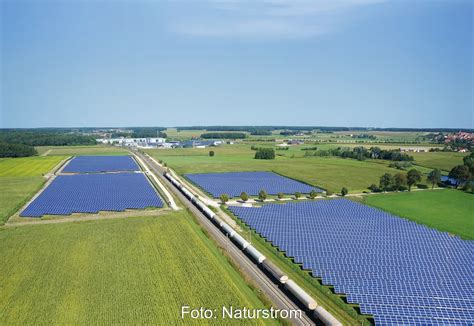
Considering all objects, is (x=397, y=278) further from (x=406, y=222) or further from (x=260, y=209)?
(x=260, y=209)

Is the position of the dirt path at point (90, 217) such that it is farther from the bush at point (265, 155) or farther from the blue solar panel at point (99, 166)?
the bush at point (265, 155)

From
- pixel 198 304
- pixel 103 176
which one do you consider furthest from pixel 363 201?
pixel 103 176

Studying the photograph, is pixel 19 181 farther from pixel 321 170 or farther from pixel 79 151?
pixel 79 151

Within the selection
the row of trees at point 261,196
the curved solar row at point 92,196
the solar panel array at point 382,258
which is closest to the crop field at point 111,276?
the solar panel array at point 382,258

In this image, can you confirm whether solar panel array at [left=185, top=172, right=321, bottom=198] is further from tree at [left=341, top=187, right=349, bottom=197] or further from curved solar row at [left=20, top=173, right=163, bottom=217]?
curved solar row at [left=20, top=173, right=163, bottom=217]

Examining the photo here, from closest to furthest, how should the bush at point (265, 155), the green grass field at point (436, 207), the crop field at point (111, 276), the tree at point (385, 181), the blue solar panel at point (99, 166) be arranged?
the crop field at point (111, 276) < the green grass field at point (436, 207) < the tree at point (385, 181) < the blue solar panel at point (99, 166) < the bush at point (265, 155)

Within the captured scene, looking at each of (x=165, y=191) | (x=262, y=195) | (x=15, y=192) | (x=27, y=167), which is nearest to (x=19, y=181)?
(x=15, y=192)
